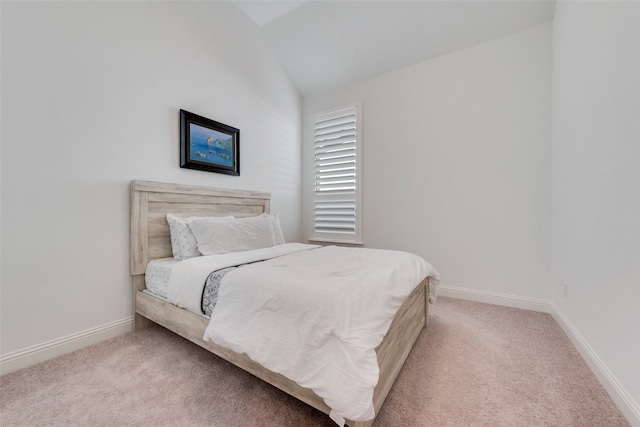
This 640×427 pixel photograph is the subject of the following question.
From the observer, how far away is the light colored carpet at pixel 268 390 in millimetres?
1208

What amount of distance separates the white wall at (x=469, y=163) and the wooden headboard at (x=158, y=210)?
6.49 ft

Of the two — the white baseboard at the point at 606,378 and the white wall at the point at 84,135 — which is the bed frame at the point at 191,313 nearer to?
the white wall at the point at 84,135

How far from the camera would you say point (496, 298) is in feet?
8.91

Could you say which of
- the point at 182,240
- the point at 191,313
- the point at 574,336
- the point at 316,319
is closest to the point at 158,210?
the point at 182,240

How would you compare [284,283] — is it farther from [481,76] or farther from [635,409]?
[481,76]

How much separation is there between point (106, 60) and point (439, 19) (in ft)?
10.2

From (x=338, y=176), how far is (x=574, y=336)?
2817mm

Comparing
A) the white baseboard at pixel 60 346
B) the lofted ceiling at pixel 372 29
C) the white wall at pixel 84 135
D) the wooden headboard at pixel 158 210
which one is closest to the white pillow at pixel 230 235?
the wooden headboard at pixel 158 210

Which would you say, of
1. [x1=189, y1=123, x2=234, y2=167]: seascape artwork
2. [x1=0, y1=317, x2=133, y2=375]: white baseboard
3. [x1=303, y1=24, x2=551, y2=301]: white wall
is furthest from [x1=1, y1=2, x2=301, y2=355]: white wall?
[x1=303, y1=24, x2=551, y2=301]: white wall

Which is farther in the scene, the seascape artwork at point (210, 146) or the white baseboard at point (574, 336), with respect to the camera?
the seascape artwork at point (210, 146)

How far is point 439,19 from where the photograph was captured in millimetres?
2691

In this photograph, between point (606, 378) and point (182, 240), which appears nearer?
point (606, 378)

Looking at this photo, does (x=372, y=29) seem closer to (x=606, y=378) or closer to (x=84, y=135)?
(x=84, y=135)

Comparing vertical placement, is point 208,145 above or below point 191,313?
above
